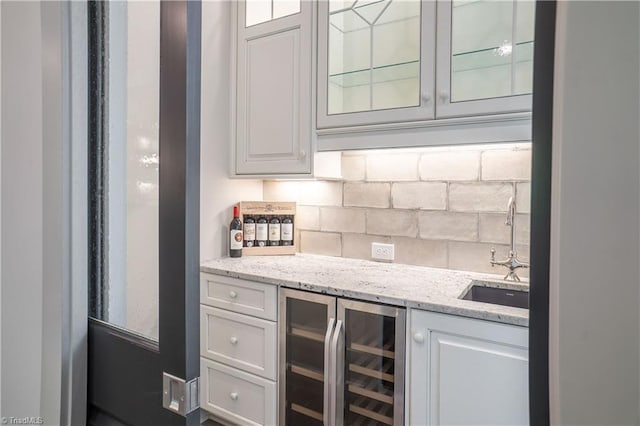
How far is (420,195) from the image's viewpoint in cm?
202

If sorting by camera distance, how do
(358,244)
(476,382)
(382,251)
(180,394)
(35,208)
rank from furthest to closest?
(358,244)
(382,251)
(476,382)
(35,208)
(180,394)

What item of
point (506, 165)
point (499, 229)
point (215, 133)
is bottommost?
point (499, 229)

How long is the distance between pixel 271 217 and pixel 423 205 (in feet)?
3.08

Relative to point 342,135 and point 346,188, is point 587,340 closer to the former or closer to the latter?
point 342,135

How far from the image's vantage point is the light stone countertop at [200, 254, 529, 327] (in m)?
1.32

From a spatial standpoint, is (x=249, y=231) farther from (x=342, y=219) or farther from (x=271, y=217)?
(x=342, y=219)

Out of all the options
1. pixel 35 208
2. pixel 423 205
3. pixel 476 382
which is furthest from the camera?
pixel 423 205

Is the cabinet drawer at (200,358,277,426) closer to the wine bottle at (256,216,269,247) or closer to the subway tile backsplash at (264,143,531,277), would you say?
the wine bottle at (256,216,269,247)

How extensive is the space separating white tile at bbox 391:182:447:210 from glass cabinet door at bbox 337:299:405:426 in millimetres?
752

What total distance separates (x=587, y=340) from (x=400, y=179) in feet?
5.59

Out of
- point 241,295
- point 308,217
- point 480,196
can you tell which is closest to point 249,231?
point 308,217

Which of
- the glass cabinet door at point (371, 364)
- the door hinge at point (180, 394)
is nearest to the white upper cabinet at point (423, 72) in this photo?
the glass cabinet door at point (371, 364)

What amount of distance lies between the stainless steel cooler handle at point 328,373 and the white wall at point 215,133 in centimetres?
95

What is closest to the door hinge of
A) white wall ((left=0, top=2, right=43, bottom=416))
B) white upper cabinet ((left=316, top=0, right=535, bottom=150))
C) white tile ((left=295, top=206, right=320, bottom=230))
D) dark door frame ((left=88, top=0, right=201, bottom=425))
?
dark door frame ((left=88, top=0, right=201, bottom=425))
